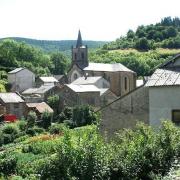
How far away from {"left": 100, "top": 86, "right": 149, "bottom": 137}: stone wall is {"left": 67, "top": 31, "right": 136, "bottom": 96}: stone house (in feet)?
195

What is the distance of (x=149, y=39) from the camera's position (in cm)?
18312

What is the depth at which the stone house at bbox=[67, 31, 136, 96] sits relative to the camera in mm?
87750

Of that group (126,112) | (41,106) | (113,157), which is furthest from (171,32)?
(113,157)

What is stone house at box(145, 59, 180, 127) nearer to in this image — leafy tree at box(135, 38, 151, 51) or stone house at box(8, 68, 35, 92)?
stone house at box(8, 68, 35, 92)

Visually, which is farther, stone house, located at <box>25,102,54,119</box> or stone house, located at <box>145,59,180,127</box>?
stone house, located at <box>25,102,54,119</box>

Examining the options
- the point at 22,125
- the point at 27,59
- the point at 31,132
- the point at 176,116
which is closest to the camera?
the point at 176,116

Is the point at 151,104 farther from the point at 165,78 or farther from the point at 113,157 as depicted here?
the point at 113,157

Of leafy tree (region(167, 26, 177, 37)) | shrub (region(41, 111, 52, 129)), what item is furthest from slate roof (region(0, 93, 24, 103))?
leafy tree (region(167, 26, 177, 37))

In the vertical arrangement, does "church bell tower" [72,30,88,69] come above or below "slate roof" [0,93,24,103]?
above

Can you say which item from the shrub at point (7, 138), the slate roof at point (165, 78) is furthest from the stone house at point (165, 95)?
the shrub at point (7, 138)

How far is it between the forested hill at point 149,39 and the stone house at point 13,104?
102679 mm

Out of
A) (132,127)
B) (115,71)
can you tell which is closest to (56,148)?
(132,127)

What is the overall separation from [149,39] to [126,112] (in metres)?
161

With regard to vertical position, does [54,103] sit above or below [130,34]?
below
